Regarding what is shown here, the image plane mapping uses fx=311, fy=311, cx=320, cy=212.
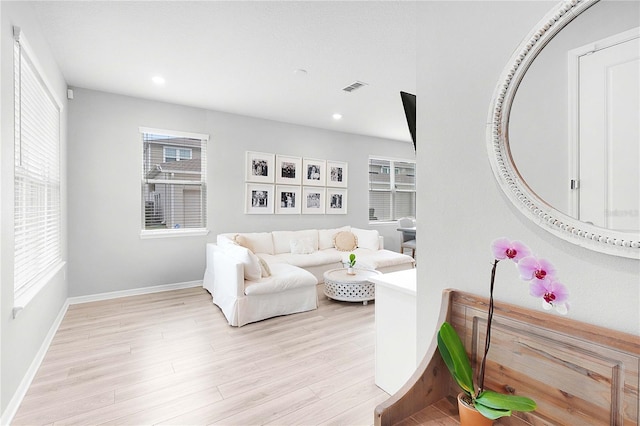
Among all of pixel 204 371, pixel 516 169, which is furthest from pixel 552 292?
pixel 204 371

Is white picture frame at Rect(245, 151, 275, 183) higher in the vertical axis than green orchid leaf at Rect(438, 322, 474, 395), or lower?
higher

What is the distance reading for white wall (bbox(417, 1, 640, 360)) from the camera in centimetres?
79

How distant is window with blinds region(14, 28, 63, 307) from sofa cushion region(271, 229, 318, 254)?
2.72 m

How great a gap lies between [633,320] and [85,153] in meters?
5.01

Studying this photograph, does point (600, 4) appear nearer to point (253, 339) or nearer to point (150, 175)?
point (253, 339)

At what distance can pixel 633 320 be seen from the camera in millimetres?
730

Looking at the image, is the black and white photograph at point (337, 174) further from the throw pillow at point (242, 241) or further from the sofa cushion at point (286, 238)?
the throw pillow at point (242, 241)

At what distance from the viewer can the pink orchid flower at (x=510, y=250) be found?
2.47ft

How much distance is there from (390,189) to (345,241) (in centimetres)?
215

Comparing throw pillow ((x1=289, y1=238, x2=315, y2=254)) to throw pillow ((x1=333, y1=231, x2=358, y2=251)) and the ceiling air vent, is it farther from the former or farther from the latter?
the ceiling air vent

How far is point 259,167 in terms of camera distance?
5.23 meters

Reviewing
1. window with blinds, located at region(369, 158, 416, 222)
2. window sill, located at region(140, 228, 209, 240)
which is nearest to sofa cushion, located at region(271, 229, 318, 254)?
window sill, located at region(140, 228, 209, 240)

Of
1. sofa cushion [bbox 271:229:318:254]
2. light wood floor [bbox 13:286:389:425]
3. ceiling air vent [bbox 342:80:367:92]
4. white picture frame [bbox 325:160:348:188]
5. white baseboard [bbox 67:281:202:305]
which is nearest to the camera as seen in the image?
light wood floor [bbox 13:286:389:425]

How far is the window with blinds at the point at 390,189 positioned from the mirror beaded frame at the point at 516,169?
18.9 feet
